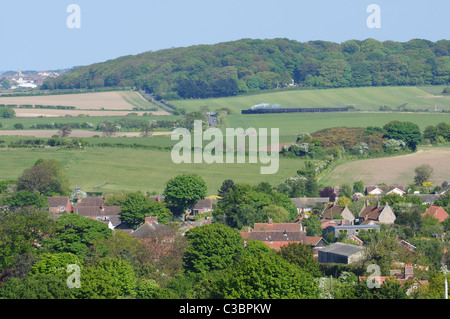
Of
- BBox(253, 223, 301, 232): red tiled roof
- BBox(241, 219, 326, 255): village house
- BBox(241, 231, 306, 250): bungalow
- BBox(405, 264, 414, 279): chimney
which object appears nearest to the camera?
BBox(405, 264, 414, 279): chimney

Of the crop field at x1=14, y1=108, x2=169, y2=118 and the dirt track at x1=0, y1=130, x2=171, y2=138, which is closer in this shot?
the dirt track at x1=0, y1=130, x2=171, y2=138

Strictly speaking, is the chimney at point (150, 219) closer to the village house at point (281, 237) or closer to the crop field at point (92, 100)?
the village house at point (281, 237)

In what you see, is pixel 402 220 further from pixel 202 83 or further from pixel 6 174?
pixel 202 83

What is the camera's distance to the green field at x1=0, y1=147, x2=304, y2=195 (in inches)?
2771

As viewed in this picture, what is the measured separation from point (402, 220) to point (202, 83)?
114m

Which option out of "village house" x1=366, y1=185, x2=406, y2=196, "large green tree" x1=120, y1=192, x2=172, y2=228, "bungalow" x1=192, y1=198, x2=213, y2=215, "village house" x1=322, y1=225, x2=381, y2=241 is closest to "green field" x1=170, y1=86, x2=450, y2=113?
"village house" x1=366, y1=185, x2=406, y2=196

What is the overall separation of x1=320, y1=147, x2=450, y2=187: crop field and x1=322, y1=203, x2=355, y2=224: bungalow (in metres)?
11.5

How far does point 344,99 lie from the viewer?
14588 centimetres

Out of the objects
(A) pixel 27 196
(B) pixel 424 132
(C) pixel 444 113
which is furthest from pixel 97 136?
(C) pixel 444 113

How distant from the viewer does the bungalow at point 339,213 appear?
2247 inches

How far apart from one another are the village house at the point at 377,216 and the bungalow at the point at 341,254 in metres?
8.65

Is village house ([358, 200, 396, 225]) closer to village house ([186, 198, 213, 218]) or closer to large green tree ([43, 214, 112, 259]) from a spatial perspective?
village house ([186, 198, 213, 218])

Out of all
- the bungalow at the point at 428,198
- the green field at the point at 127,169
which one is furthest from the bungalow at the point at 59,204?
the bungalow at the point at 428,198

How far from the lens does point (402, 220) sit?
5328cm
